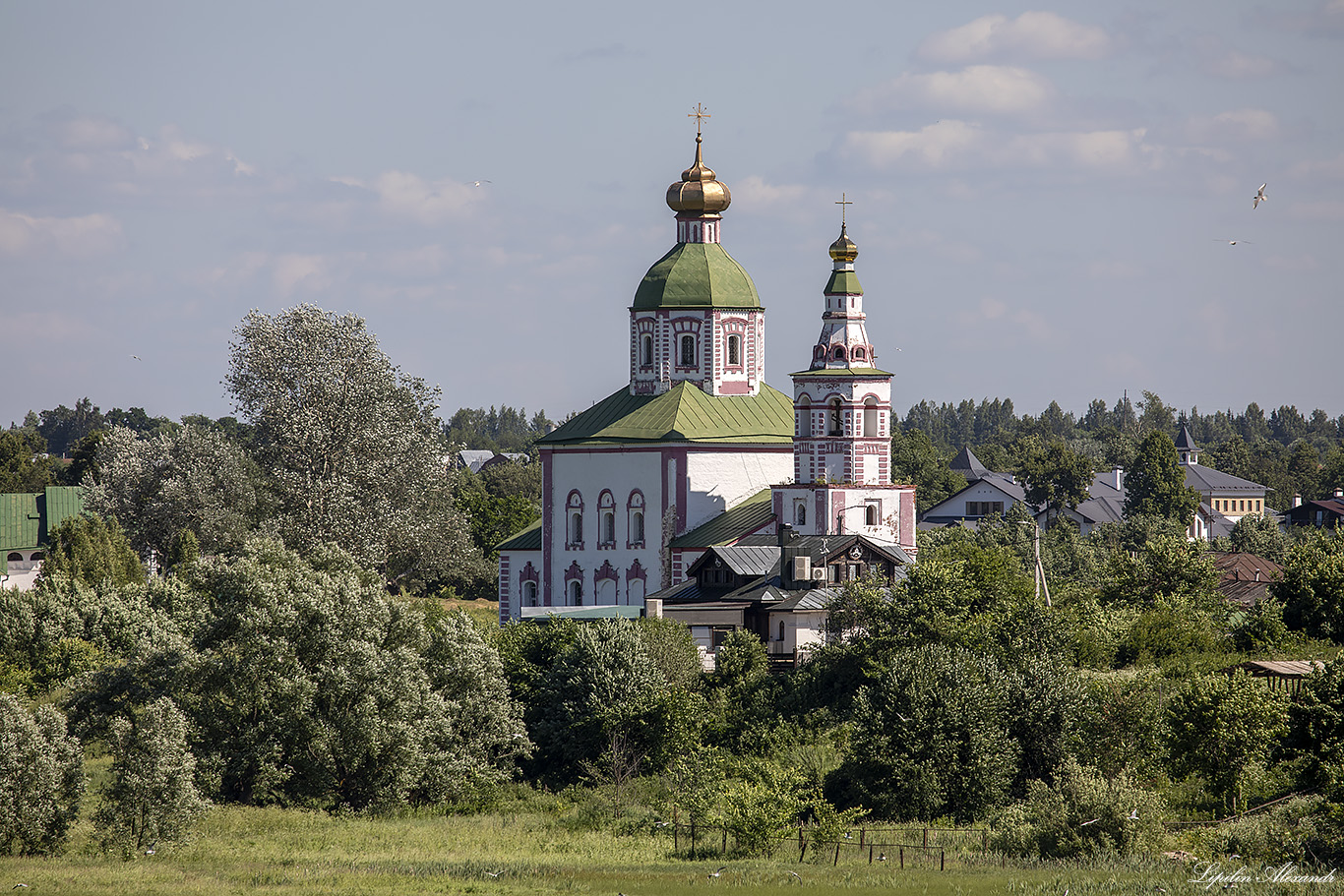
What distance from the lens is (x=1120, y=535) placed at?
96250 mm

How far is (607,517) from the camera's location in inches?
2404

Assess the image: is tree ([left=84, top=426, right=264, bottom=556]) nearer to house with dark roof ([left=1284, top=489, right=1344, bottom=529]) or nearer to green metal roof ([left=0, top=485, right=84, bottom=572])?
green metal roof ([left=0, top=485, right=84, bottom=572])

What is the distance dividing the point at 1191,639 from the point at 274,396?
101 ft

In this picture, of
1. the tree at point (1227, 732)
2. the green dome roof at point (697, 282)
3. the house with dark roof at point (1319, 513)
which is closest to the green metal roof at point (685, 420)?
the green dome roof at point (697, 282)

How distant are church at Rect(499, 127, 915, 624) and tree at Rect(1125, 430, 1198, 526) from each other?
48.7 m

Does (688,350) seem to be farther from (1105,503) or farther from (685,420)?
(1105,503)

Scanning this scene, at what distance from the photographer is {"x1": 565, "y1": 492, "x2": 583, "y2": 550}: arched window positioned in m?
61.9

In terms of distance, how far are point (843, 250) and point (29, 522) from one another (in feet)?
182

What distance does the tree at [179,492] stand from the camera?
6881 centimetres

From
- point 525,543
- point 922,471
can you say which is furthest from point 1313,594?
point 922,471

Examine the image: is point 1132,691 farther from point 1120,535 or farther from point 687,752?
point 1120,535

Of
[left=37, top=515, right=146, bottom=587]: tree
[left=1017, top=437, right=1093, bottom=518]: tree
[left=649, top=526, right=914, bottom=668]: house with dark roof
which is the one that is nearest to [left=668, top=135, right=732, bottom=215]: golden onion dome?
[left=649, top=526, right=914, bottom=668]: house with dark roof

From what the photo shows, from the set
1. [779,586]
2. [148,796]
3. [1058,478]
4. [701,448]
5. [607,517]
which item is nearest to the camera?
[148,796]

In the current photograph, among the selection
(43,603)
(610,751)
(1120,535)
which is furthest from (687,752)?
(1120,535)
